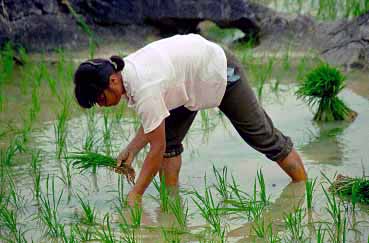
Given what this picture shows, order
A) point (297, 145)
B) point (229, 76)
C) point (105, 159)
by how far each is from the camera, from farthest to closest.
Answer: point (297, 145) < point (105, 159) < point (229, 76)

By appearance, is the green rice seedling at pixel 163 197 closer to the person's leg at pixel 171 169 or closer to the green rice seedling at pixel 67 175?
the person's leg at pixel 171 169

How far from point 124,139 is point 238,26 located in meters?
2.67

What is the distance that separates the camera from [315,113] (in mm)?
5949

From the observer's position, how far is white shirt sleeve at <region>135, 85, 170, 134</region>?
3.86 meters

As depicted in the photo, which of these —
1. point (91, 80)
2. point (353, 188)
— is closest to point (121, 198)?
point (91, 80)

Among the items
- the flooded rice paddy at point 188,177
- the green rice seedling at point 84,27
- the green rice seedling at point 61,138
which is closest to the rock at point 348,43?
the flooded rice paddy at point 188,177

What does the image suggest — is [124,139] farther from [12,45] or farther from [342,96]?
[12,45]

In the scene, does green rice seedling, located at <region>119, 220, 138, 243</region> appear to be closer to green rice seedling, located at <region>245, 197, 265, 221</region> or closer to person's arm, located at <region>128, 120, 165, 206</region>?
person's arm, located at <region>128, 120, 165, 206</region>

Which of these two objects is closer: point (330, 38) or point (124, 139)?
point (124, 139)

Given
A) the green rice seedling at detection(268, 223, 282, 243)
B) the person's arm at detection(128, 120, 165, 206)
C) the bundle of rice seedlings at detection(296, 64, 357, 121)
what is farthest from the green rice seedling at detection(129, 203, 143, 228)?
the bundle of rice seedlings at detection(296, 64, 357, 121)

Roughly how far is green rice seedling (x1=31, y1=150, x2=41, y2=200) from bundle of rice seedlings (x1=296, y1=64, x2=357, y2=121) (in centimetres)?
190

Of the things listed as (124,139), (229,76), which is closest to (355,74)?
(124,139)

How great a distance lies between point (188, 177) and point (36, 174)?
0.92 m

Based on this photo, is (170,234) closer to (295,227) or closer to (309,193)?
(295,227)
